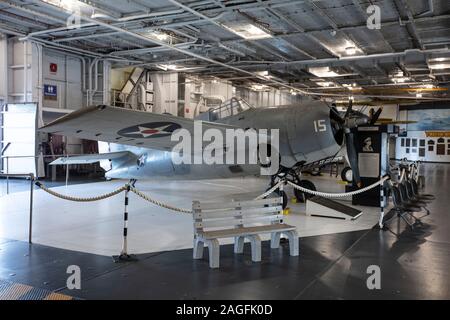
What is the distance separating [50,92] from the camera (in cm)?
1511

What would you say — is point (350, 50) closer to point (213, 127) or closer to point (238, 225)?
point (213, 127)

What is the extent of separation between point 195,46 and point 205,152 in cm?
611

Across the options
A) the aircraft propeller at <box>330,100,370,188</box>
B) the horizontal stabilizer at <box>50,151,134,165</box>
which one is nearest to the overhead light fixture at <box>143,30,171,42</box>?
the horizontal stabilizer at <box>50,151,134,165</box>

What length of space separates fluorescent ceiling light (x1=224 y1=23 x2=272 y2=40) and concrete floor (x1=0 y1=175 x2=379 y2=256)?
5073 mm

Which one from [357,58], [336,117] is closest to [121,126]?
[336,117]

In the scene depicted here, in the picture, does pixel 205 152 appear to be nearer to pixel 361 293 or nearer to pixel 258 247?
pixel 258 247

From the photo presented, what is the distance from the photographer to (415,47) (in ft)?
44.9

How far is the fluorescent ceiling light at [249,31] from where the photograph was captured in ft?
38.1

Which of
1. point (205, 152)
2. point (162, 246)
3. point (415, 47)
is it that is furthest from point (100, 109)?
point (415, 47)

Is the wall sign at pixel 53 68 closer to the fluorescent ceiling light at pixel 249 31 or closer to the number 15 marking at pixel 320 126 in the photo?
the fluorescent ceiling light at pixel 249 31

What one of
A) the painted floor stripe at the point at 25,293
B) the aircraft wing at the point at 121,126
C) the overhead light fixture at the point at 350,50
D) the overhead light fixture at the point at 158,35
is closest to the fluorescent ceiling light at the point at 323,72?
the overhead light fixture at the point at 350,50

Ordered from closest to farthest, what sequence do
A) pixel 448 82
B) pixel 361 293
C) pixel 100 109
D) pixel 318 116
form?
pixel 361 293 → pixel 100 109 → pixel 318 116 → pixel 448 82
